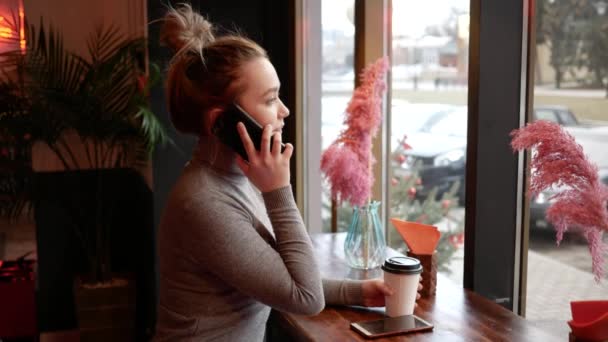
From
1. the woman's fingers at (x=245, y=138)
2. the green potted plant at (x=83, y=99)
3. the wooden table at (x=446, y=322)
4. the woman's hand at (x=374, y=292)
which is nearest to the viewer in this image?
the woman's fingers at (x=245, y=138)

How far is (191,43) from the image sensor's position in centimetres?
142

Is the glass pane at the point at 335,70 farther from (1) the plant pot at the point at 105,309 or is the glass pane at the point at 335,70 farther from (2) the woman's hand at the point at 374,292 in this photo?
(2) the woman's hand at the point at 374,292

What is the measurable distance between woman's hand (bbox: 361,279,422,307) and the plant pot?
89.0 inches

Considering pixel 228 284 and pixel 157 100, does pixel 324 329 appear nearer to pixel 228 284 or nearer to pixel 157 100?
pixel 228 284

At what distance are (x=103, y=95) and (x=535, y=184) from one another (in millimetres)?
2633

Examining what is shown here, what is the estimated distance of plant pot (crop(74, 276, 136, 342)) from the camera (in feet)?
11.7

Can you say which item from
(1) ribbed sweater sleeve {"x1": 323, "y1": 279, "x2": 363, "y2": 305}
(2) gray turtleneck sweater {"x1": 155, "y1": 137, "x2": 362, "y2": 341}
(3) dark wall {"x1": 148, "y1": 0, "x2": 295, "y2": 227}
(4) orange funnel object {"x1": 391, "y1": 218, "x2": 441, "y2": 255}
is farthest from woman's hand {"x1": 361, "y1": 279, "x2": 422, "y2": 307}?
(3) dark wall {"x1": 148, "y1": 0, "x2": 295, "y2": 227}

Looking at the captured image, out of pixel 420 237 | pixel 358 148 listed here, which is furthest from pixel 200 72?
pixel 358 148

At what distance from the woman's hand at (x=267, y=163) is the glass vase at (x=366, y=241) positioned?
0.80m

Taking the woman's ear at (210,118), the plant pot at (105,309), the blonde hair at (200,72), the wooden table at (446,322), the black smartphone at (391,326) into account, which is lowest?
the plant pot at (105,309)

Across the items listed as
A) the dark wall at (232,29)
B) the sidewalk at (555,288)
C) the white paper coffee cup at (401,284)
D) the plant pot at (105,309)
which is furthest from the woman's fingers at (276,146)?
the plant pot at (105,309)

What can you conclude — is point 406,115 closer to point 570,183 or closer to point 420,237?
point 420,237

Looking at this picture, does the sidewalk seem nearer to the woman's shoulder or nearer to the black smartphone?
the black smartphone

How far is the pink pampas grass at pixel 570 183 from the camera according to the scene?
1.21 meters
